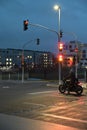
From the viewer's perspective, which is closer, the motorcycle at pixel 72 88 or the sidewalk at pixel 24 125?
the sidewalk at pixel 24 125

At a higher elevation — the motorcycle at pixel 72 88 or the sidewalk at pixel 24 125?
the motorcycle at pixel 72 88

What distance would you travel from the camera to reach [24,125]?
12.1 m

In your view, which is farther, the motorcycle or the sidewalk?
the motorcycle

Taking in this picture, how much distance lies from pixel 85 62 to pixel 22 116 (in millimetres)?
39910

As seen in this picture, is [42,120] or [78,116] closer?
[42,120]

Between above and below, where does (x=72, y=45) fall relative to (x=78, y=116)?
above

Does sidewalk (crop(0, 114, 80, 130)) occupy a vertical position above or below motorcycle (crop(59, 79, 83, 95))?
below

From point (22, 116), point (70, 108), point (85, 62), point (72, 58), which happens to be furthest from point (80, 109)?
point (85, 62)

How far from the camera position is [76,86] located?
25438 millimetres

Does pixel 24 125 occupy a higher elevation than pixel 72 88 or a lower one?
lower

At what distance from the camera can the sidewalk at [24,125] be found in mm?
11555

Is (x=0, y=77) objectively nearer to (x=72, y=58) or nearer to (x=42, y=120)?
(x=72, y=58)

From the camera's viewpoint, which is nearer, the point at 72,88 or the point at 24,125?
the point at 24,125

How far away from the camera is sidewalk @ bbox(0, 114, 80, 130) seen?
11.6 metres
